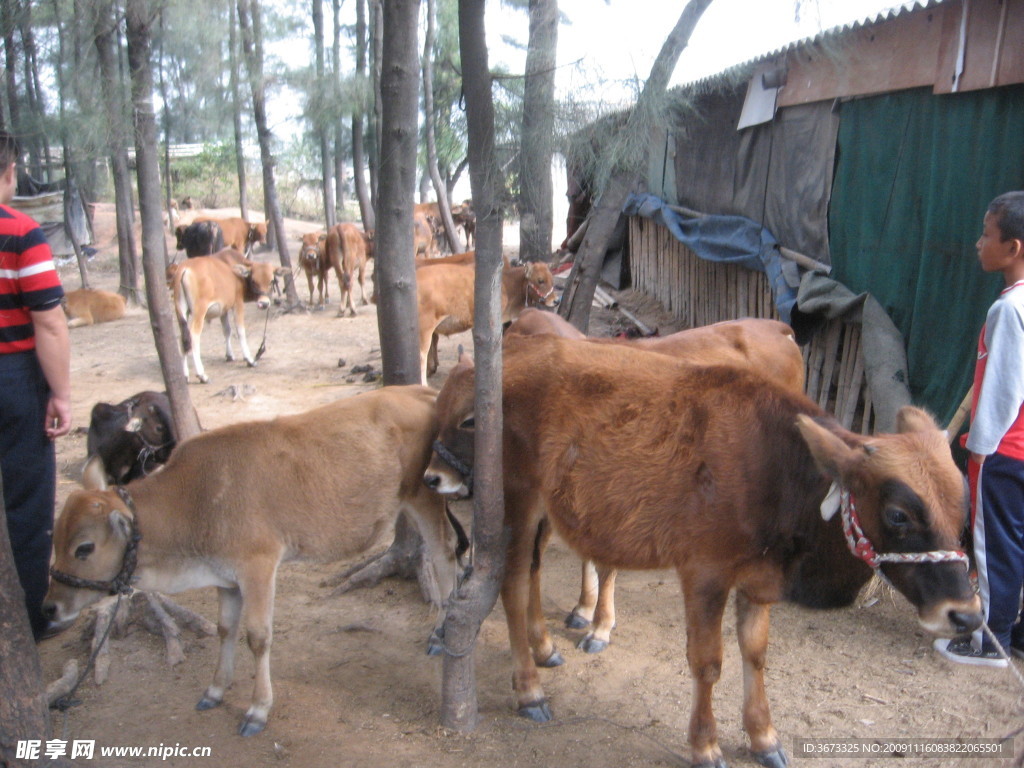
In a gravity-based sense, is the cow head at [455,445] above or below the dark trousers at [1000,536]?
above

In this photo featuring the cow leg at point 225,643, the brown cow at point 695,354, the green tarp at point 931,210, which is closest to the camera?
the cow leg at point 225,643

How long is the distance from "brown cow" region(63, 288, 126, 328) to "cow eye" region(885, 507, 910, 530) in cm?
1520

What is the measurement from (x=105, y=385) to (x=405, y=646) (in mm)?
8020

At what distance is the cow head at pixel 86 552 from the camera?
401 cm

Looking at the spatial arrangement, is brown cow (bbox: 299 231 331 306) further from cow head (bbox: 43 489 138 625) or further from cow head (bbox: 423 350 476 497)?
cow head (bbox: 43 489 138 625)

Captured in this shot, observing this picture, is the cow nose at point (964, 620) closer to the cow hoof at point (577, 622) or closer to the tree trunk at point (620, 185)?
the cow hoof at point (577, 622)

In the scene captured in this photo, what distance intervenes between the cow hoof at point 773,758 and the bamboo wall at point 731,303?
3485 mm

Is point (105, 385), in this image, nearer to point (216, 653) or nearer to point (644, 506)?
point (216, 653)

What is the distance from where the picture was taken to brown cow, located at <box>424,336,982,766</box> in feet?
10.2

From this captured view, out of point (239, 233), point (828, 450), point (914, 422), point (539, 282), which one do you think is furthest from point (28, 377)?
point (239, 233)

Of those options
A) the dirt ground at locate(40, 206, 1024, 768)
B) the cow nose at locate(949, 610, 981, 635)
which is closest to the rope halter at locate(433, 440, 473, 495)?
the dirt ground at locate(40, 206, 1024, 768)

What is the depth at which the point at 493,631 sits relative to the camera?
5168 millimetres

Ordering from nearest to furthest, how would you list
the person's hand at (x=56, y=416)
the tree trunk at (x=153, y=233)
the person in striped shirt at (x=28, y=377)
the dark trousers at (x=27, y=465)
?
the person in striped shirt at (x=28, y=377)
the dark trousers at (x=27, y=465)
the person's hand at (x=56, y=416)
the tree trunk at (x=153, y=233)

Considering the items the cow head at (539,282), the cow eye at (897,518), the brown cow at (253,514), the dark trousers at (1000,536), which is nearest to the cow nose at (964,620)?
the cow eye at (897,518)
